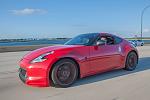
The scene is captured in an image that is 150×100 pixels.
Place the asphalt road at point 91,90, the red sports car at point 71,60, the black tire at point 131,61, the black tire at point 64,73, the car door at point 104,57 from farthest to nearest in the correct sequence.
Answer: the black tire at point 131,61 < the car door at point 104,57 < the black tire at point 64,73 < the red sports car at point 71,60 < the asphalt road at point 91,90

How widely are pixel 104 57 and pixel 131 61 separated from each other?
5.82 feet

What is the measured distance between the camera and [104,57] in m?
6.98

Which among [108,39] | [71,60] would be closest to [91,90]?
[71,60]

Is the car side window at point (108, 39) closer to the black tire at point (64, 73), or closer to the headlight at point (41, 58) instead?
the black tire at point (64, 73)

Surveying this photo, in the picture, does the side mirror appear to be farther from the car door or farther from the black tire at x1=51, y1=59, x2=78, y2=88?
the black tire at x1=51, y1=59, x2=78, y2=88

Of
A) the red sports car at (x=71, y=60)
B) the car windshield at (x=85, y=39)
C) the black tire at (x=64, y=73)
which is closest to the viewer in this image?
the red sports car at (x=71, y=60)

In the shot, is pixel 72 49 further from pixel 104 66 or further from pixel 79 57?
pixel 104 66

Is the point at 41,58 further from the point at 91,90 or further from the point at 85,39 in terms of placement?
the point at 85,39

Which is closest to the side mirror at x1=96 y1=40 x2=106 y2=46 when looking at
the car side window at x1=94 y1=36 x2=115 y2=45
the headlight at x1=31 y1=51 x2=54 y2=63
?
the car side window at x1=94 y1=36 x2=115 y2=45

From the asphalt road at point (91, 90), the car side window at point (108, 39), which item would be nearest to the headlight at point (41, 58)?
the asphalt road at point (91, 90)

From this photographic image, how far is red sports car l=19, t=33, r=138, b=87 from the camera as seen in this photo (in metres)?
5.71

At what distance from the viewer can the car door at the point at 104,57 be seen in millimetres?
6684

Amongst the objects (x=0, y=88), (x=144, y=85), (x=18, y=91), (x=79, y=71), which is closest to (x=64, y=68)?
(x=79, y=71)

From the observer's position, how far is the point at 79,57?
20.5ft
